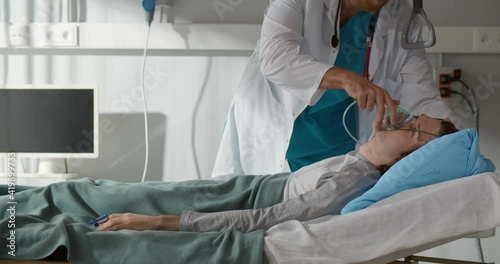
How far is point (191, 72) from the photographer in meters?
3.39

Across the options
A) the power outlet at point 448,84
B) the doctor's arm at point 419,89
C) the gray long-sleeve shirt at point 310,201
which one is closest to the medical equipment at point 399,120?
the gray long-sleeve shirt at point 310,201

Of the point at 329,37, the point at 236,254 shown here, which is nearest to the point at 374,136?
the point at 329,37

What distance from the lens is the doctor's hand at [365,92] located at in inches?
73.4

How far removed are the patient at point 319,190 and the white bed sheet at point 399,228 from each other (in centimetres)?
18

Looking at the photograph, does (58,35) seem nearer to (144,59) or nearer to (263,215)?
(144,59)

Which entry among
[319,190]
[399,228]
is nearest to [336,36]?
[319,190]

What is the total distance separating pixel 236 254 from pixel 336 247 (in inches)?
8.7

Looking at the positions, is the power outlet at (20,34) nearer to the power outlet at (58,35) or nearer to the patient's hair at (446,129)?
the power outlet at (58,35)

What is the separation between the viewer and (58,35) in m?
3.37

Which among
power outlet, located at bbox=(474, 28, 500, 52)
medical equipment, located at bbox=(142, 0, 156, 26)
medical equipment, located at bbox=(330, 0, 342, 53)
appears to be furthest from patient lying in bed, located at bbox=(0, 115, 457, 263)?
power outlet, located at bbox=(474, 28, 500, 52)

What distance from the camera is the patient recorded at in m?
1.77

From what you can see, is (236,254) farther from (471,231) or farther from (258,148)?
(258,148)

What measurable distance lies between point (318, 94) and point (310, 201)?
0.40m

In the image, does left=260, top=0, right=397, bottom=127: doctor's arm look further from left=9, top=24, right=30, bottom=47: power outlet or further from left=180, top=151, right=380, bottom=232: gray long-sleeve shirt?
left=9, top=24, right=30, bottom=47: power outlet
